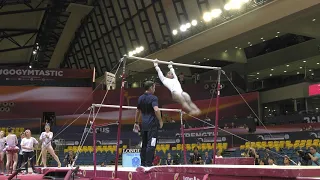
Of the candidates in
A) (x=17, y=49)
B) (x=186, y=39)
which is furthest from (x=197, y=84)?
(x=17, y=49)

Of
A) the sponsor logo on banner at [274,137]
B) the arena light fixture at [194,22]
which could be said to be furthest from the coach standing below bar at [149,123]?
the arena light fixture at [194,22]

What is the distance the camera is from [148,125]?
6902 millimetres

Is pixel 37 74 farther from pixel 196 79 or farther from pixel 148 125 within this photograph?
pixel 148 125

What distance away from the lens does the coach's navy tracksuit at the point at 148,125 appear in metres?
6.81

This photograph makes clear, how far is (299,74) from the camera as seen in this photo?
24.0 metres

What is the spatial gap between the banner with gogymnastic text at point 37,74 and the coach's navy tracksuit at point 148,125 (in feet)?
70.9

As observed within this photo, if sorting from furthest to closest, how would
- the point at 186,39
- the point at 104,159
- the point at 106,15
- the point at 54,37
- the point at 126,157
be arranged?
the point at 54,37 < the point at 106,15 < the point at 186,39 < the point at 104,159 < the point at 126,157

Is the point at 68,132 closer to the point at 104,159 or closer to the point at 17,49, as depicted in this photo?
the point at 104,159

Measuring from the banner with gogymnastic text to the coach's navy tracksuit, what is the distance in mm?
21620

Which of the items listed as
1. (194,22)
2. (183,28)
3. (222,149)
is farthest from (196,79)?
(222,149)

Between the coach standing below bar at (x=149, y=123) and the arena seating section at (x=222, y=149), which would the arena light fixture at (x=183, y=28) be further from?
the coach standing below bar at (x=149, y=123)

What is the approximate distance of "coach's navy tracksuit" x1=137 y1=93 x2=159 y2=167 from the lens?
6.81 metres

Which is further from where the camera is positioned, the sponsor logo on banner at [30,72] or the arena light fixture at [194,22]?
the sponsor logo on banner at [30,72]

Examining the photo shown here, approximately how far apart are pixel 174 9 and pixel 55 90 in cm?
1032
